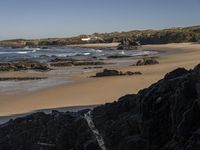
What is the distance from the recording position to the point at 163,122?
19.6 feet

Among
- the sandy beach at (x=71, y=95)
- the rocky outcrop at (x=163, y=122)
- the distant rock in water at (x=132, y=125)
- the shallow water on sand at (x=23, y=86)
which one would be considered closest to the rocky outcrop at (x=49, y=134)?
the distant rock in water at (x=132, y=125)

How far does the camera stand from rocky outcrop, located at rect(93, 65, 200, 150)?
5516mm

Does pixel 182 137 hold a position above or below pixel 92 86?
above

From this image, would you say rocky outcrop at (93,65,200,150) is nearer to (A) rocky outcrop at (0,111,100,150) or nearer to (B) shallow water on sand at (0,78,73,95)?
(A) rocky outcrop at (0,111,100,150)

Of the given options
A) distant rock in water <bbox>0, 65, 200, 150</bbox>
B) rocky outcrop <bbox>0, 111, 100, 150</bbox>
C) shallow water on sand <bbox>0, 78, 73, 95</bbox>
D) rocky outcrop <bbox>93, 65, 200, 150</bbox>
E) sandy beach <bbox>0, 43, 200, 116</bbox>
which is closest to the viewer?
rocky outcrop <bbox>93, 65, 200, 150</bbox>

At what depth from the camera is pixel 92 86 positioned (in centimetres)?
2020

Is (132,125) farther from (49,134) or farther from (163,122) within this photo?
(49,134)

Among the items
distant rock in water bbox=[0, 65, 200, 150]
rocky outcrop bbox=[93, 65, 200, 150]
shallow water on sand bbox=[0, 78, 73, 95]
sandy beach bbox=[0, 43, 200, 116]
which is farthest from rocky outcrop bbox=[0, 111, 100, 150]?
shallow water on sand bbox=[0, 78, 73, 95]

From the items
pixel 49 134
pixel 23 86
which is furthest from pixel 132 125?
pixel 23 86

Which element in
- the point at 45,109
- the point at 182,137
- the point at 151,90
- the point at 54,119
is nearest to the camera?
the point at 182,137

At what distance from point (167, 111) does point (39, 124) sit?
9.81 feet

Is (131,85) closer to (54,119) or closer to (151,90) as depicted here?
(54,119)

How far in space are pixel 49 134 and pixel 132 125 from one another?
5.85 feet

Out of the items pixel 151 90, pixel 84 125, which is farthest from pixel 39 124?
pixel 151 90
